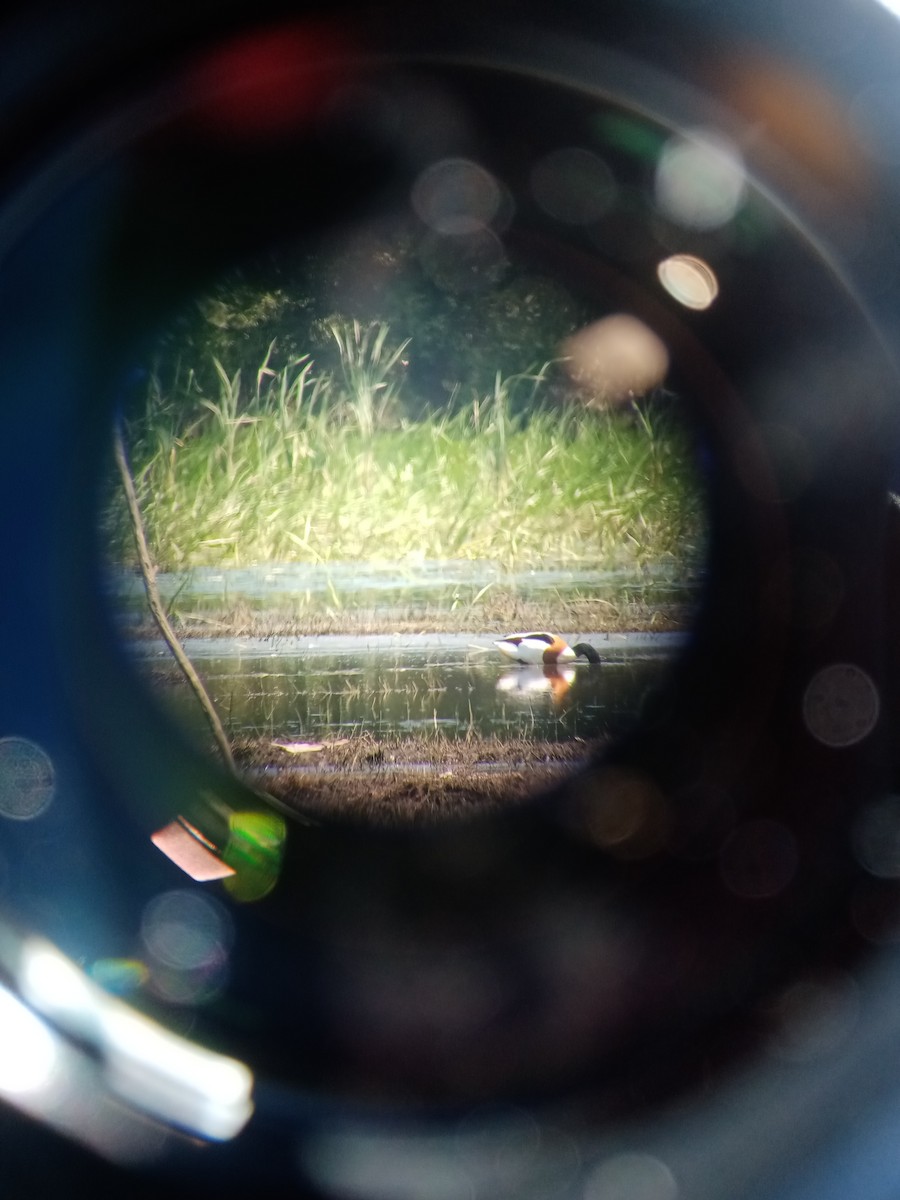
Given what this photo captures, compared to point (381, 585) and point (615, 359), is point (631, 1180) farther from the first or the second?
point (615, 359)

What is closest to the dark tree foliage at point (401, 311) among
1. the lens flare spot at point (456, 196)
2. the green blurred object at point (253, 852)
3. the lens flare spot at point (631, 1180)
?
the lens flare spot at point (456, 196)

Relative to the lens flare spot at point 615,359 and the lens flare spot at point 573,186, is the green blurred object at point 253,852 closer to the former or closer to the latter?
the lens flare spot at point 615,359

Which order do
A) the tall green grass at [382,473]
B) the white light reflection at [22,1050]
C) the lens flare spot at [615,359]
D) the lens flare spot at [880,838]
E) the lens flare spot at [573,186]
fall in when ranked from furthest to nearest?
the tall green grass at [382,473] < the lens flare spot at [615,359] < the lens flare spot at [573,186] < the lens flare spot at [880,838] < the white light reflection at [22,1050]

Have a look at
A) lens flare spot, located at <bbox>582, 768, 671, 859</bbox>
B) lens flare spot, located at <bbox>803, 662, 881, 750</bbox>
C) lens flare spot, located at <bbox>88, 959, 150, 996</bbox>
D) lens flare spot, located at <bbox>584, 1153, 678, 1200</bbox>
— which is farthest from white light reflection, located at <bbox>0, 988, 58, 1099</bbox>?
lens flare spot, located at <bbox>803, 662, 881, 750</bbox>

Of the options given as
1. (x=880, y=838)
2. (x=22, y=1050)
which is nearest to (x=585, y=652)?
(x=880, y=838)

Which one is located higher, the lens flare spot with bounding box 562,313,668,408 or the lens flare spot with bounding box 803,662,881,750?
the lens flare spot with bounding box 562,313,668,408

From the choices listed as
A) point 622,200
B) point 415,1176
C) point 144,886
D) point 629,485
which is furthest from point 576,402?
point 415,1176

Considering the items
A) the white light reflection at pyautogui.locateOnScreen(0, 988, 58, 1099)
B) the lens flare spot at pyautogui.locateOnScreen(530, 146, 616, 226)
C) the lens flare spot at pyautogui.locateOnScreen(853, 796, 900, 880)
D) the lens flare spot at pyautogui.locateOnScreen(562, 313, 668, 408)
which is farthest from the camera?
the lens flare spot at pyautogui.locateOnScreen(562, 313, 668, 408)

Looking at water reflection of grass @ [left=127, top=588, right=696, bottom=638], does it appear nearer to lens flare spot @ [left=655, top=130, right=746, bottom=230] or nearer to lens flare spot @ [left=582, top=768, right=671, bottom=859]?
lens flare spot @ [left=582, top=768, right=671, bottom=859]
